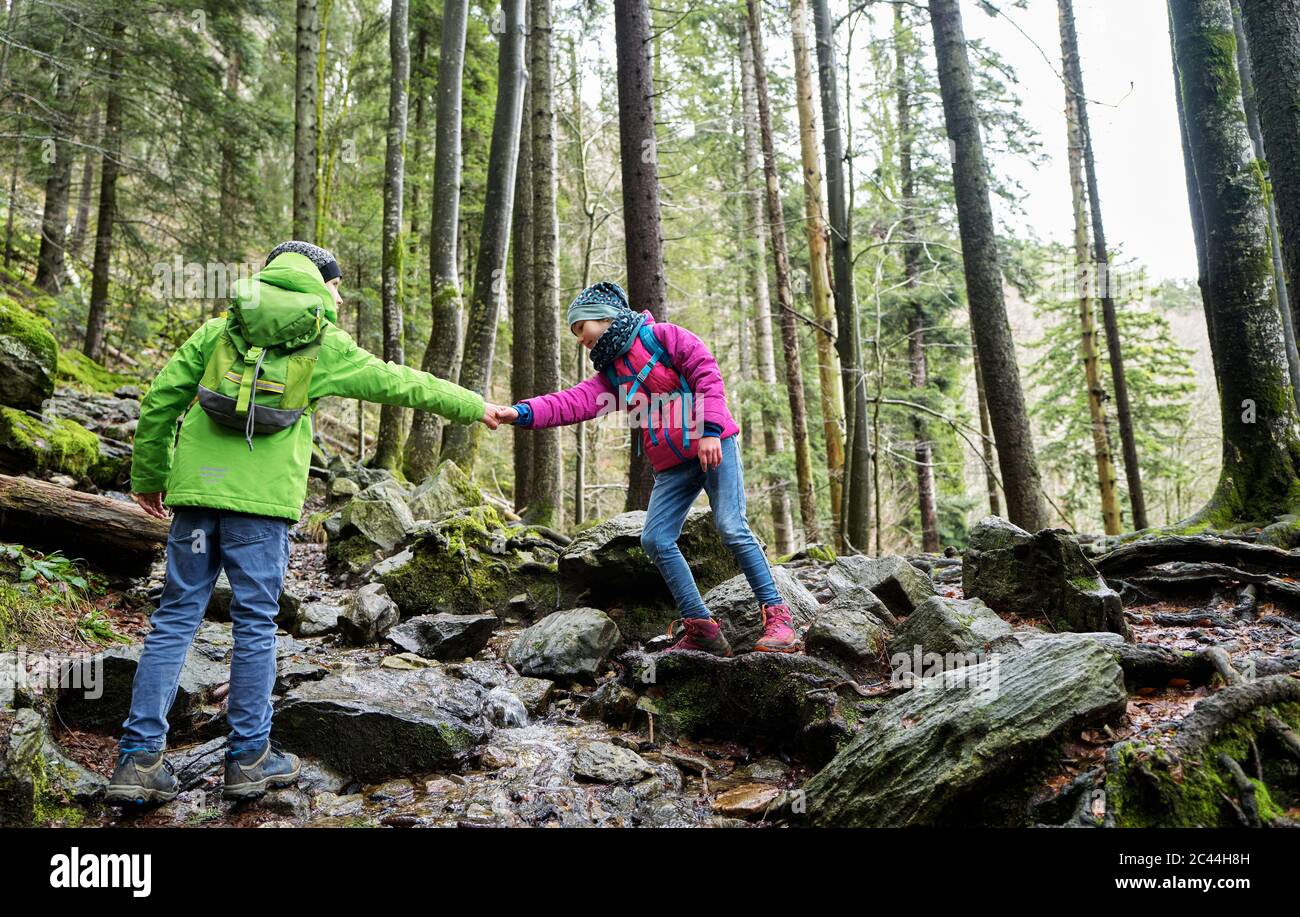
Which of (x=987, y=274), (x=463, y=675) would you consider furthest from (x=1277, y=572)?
(x=463, y=675)

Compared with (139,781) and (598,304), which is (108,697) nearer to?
(139,781)

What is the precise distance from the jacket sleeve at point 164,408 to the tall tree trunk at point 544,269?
7.69 meters

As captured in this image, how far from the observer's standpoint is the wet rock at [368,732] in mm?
3783

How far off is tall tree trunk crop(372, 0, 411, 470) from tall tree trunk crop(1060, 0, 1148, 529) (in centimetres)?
1366

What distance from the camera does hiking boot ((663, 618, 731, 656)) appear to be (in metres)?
4.74

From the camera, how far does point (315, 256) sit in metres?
3.85

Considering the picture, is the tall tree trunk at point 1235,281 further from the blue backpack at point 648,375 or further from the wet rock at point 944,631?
the blue backpack at point 648,375

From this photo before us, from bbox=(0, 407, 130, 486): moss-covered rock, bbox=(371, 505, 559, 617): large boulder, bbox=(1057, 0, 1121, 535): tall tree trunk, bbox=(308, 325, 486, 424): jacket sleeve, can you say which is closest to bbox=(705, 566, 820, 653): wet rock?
bbox=(371, 505, 559, 617): large boulder

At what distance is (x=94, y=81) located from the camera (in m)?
12.0

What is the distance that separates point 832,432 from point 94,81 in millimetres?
13440

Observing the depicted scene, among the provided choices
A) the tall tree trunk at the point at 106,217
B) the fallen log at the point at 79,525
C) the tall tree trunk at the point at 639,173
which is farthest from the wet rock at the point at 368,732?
the tall tree trunk at the point at 106,217

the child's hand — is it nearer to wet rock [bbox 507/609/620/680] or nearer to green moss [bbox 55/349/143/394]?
wet rock [bbox 507/609/620/680]

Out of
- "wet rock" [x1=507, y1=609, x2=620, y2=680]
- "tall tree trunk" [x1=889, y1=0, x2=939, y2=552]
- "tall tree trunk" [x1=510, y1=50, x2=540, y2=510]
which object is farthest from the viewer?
"tall tree trunk" [x1=889, y1=0, x2=939, y2=552]
